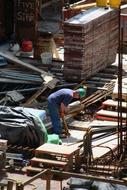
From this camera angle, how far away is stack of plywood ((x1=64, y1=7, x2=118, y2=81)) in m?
22.4

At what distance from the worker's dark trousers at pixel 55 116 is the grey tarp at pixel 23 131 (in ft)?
4.21

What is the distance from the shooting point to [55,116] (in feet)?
64.5

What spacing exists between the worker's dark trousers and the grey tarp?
4.21 feet

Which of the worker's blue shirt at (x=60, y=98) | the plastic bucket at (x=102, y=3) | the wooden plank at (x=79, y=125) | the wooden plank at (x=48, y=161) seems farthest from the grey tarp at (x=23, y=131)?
the plastic bucket at (x=102, y=3)

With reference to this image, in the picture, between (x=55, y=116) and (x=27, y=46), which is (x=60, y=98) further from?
(x=27, y=46)

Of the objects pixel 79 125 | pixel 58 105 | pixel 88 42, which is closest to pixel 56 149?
pixel 58 105

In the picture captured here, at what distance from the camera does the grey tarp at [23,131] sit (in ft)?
59.8

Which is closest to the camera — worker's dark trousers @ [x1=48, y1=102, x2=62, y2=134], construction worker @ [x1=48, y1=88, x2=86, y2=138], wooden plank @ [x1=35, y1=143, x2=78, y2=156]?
wooden plank @ [x1=35, y1=143, x2=78, y2=156]

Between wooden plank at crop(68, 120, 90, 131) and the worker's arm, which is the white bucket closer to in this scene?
wooden plank at crop(68, 120, 90, 131)

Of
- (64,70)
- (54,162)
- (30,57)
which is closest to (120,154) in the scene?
(54,162)

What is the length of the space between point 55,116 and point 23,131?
5.49 ft

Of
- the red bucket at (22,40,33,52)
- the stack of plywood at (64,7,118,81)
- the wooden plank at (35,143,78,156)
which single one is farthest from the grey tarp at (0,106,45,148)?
the red bucket at (22,40,33,52)

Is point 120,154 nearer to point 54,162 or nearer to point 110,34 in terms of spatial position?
point 54,162

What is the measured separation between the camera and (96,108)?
72.1 feet
